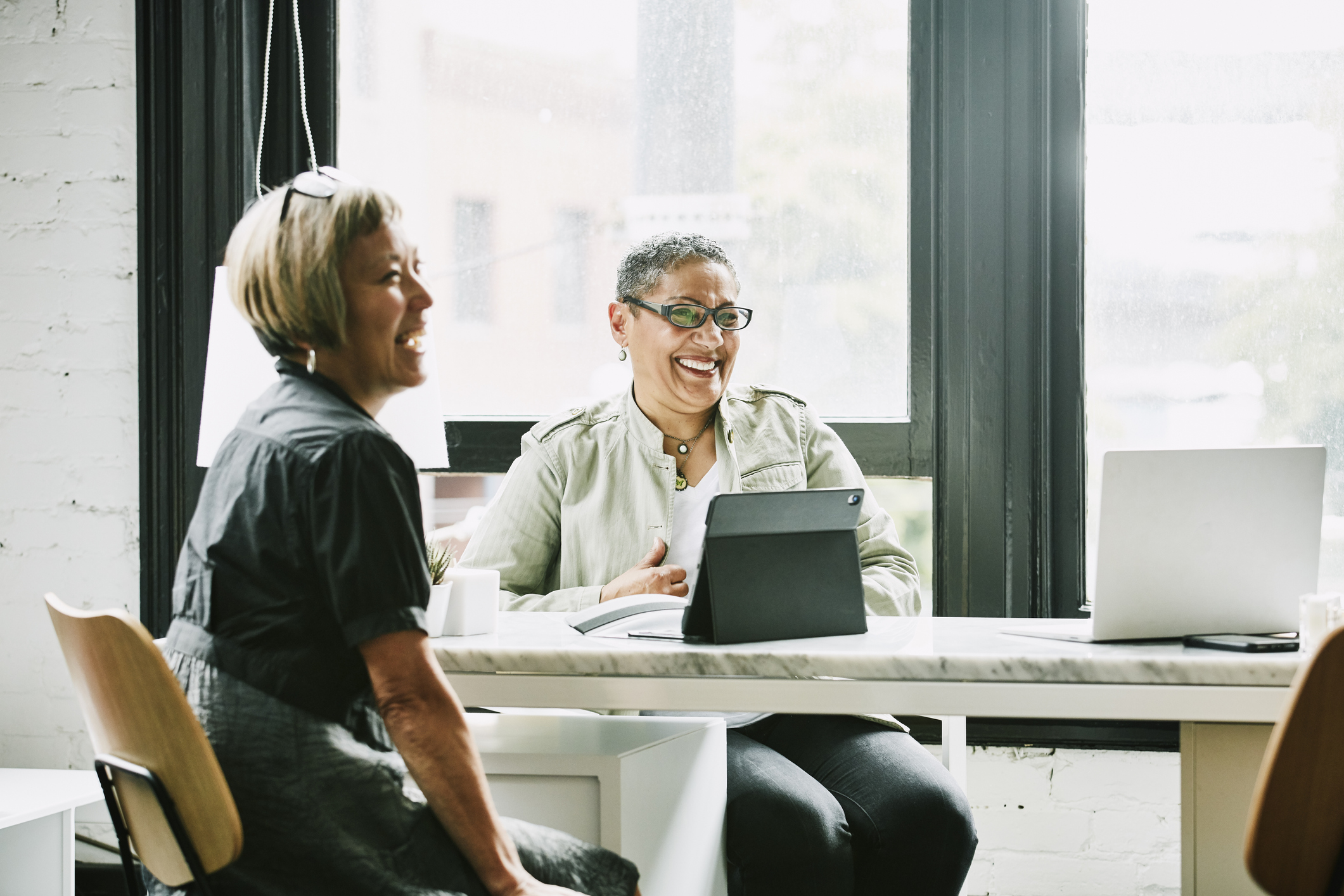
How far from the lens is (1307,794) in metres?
0.94

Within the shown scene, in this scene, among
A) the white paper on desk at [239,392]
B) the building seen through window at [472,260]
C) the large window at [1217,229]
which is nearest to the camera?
the white paper on desk at [239,392]

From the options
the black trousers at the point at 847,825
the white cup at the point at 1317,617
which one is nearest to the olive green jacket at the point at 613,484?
the black trousers at the point at 847,825

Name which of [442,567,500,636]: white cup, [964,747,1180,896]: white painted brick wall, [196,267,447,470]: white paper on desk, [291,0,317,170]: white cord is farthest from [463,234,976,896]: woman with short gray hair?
[291,0,317,170]: white cord

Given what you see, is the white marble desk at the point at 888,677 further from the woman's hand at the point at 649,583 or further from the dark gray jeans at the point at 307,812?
the woman's hand at the point at 649,583

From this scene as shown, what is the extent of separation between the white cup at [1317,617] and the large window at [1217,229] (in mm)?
1051

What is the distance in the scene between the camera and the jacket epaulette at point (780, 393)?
219 centimetres

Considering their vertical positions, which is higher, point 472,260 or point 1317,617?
point 472,260

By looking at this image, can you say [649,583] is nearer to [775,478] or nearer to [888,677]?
[775,478]

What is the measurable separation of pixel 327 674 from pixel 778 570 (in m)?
0.57

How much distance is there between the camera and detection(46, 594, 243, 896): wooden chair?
98cm

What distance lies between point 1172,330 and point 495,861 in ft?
6.24

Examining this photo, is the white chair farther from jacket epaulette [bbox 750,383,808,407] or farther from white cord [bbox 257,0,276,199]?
white cord [bbox 257,0,276,199]

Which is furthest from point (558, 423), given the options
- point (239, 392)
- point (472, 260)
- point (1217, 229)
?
point (1217, 229)

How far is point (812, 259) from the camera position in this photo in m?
2.56
